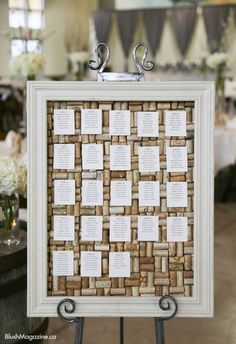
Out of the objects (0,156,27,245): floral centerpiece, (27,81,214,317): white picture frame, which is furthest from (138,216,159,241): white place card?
(0,156,27,245): floral centerpiece

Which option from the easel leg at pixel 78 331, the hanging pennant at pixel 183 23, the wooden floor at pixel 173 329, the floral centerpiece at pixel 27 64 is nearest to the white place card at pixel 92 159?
the easel leg at pixel 78 331

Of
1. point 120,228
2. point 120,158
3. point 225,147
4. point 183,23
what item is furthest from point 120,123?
point 183,23

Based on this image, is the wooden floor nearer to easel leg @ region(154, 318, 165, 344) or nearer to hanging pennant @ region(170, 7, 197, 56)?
Result: easel leg @ region(154, 318, 165, 344)

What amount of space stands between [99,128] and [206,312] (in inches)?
25.8

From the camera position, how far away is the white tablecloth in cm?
629

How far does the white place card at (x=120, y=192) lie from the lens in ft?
6.10

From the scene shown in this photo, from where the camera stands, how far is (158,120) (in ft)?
6.07

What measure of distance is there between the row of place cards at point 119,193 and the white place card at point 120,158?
44 millimetres

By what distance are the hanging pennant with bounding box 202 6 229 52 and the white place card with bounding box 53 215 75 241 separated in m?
11.5

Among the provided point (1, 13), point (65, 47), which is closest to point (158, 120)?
point (1, 13)

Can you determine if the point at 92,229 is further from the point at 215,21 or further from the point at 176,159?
the point at 215,21

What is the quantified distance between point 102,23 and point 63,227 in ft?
42.2

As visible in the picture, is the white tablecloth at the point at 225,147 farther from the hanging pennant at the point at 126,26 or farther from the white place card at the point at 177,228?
the hanging pennant at the point at 126,26

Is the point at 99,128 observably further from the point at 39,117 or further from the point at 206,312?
the point at 206,312
